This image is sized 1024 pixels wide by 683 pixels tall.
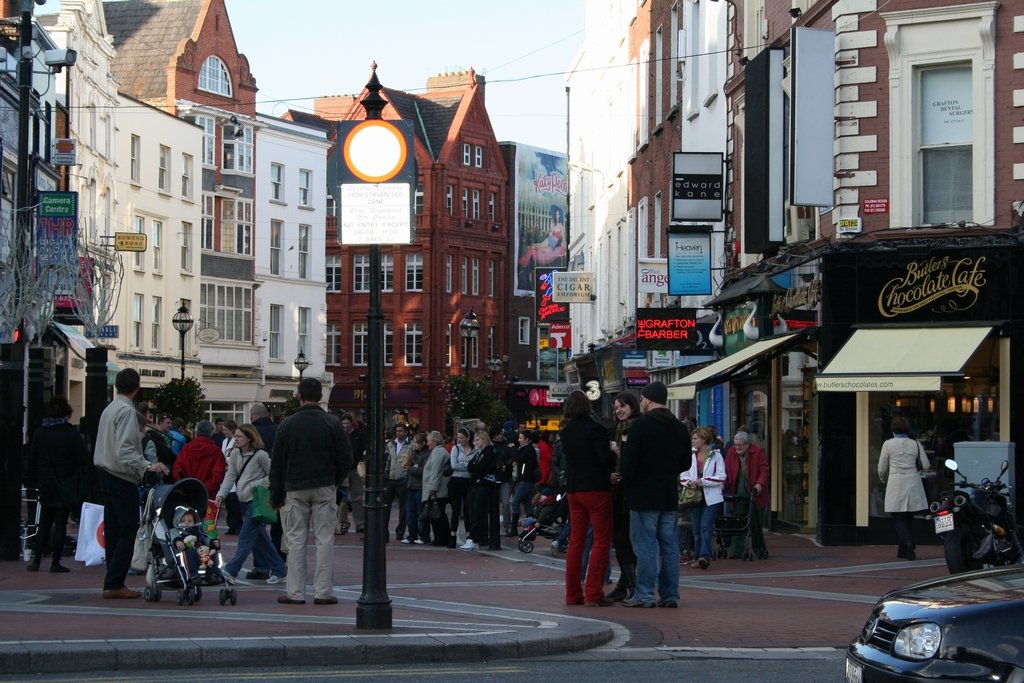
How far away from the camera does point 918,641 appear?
7.16 m

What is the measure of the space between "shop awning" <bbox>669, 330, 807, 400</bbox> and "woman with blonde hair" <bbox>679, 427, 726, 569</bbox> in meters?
3.87

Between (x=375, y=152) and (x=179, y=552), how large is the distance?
13.4 ft

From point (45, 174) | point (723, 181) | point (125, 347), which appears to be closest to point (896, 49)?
point (723, 181)

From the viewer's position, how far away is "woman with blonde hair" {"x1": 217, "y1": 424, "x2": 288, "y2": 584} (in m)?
16.0

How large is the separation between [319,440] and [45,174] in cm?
3237

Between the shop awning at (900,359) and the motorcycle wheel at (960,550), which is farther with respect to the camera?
the shop awning at (900,359)

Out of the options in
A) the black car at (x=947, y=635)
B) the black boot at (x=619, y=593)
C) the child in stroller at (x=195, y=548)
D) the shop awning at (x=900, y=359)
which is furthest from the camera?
the shop awning at (x=900, y=359)

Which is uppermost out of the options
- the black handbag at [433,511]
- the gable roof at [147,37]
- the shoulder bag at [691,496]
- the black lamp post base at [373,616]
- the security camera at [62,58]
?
the gable roof at [147,37]

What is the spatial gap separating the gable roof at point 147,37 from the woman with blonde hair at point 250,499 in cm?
5155

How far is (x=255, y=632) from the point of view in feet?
36.6

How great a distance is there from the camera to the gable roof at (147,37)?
217 feet

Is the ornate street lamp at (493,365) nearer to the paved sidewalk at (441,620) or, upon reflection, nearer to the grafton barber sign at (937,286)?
the grafton barber sign at (937,286)

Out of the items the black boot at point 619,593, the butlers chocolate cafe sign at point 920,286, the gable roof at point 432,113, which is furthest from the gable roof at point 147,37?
the black boot at point 619,593

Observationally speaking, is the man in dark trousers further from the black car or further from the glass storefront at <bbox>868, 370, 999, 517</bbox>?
the glass storefront at <bbox>868, 370, 999, 517</bbox>
